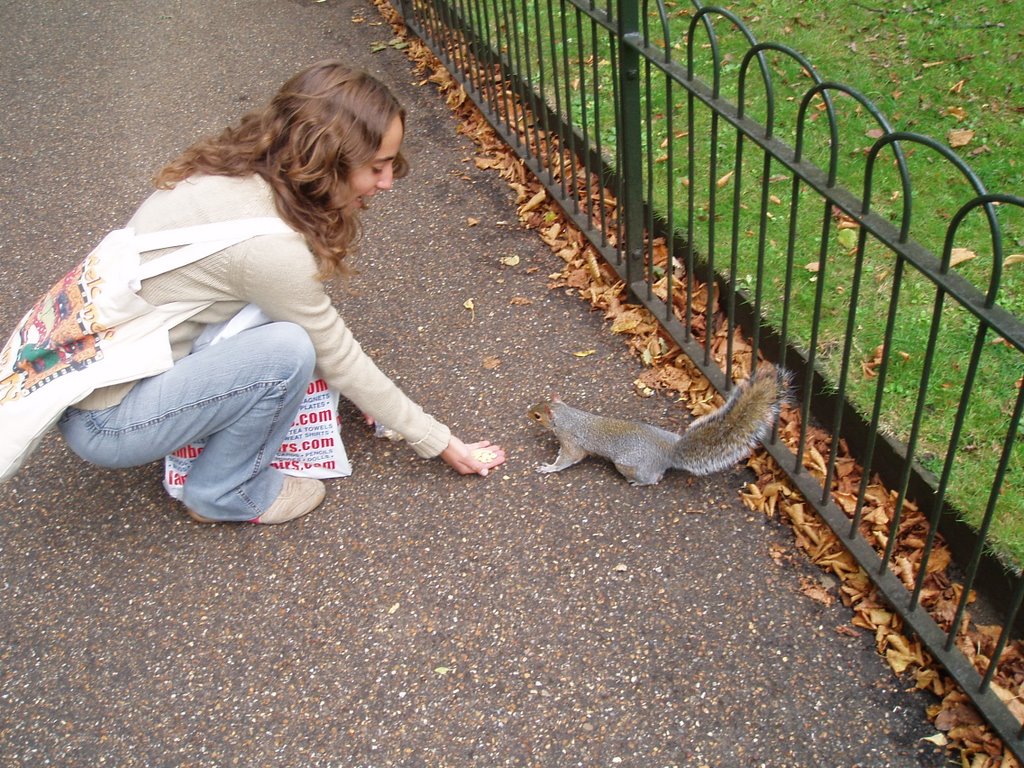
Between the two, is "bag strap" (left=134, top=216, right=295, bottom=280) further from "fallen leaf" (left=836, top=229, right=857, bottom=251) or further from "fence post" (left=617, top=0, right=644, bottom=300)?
"fallen leaf" (left=836, top=229, right=857, bottom=251)

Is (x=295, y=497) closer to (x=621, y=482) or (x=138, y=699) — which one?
(x=138, y=699)

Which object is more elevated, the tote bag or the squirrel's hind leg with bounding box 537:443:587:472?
the tote bag

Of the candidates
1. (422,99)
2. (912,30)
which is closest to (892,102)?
(912,30)

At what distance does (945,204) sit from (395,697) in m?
2.70

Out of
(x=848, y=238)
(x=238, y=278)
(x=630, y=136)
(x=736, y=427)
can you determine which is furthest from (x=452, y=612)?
(x=848, y=238)

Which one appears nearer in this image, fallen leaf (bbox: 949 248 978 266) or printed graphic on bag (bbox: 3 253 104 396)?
printed graphic on bag (bbox: 3 253 104 396)

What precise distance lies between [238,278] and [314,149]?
0.41m

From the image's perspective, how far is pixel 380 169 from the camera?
260 centimetres

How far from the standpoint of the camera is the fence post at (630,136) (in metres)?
3.02

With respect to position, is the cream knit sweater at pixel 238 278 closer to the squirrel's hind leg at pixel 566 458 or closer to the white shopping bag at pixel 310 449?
the white shopping bag at pixel 310 449

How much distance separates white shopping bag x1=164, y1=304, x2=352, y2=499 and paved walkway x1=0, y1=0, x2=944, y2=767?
10cm

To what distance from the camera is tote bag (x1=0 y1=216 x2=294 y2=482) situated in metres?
2.48

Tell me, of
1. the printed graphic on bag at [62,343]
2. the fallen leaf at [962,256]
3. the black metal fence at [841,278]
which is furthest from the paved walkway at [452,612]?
the fallen leaf at [962,256]

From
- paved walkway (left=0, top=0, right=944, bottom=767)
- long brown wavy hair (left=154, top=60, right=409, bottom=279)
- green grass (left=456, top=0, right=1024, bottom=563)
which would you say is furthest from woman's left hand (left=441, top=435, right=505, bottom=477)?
green grass (left=456, top=0, right=1024, bottom=563)
